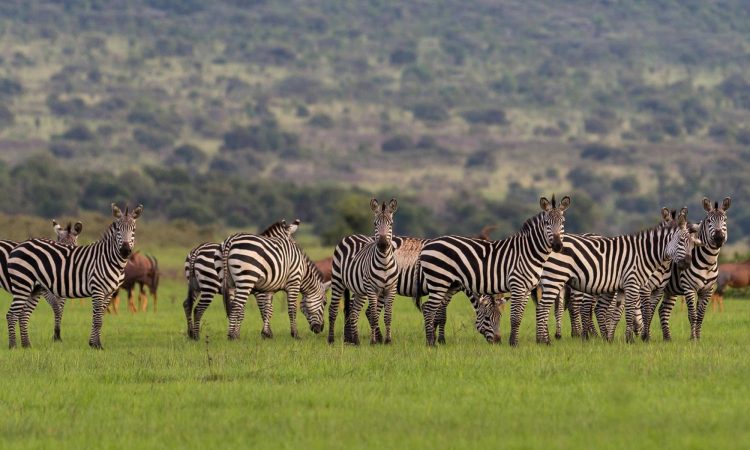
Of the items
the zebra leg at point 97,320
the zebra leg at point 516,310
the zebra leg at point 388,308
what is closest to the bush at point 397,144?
the zebra leg at point 388,308

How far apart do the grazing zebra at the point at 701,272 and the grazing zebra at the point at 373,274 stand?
12.0ft

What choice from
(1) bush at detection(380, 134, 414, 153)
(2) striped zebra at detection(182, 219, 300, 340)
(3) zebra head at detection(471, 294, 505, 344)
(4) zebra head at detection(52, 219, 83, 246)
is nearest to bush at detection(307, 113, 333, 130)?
(1) bush at detection(380, 134, 414, 153)

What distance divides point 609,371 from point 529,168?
120 meters

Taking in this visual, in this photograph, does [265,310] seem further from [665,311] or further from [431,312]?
[665,311]

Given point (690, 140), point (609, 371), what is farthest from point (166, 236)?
point (690, 140)

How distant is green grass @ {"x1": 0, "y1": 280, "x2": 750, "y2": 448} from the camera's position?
12281 millimetres

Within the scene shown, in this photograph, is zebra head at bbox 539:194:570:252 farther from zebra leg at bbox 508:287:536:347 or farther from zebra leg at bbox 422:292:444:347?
zebra leg at bbox 422:292:444:347

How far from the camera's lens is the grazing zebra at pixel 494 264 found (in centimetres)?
1972

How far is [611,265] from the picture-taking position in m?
20.4

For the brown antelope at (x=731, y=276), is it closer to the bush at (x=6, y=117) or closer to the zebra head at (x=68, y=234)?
the zebra head at (x=68, y=234)

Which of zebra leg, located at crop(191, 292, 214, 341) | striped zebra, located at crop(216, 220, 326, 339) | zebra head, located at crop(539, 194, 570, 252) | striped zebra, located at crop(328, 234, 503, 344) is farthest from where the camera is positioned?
zebra leg, located at crop(191, 292, 214, 341)

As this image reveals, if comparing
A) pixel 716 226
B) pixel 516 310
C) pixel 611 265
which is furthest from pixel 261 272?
pixel 716 226

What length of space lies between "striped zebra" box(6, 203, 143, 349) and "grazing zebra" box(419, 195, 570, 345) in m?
4.26

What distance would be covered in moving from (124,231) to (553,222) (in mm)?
5909
